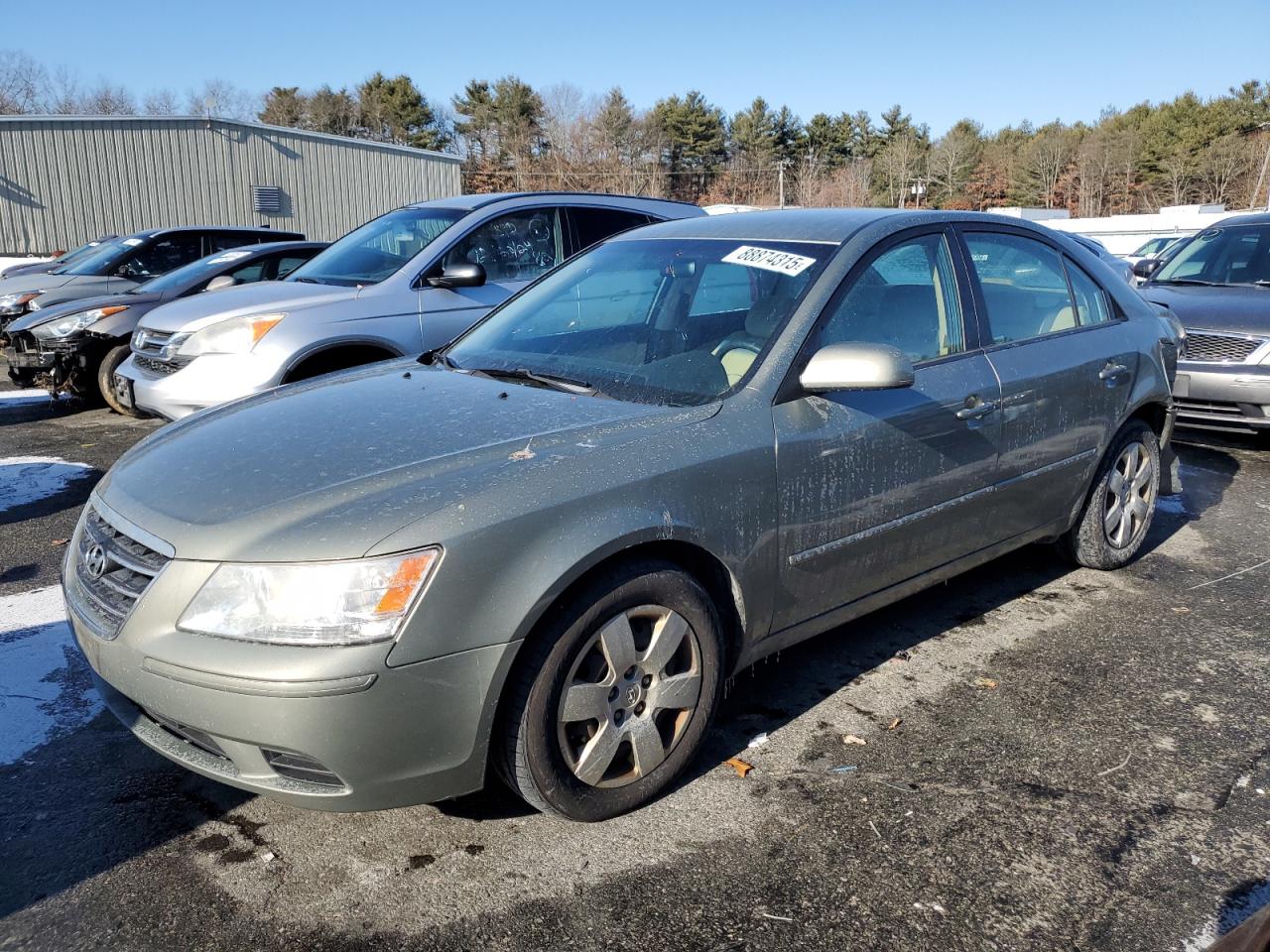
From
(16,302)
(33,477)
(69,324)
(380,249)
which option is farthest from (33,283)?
(380,249)

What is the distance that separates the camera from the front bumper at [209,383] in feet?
19.7

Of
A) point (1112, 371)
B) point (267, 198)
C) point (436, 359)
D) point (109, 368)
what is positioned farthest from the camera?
point (267, 198)

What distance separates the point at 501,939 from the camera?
234 cm

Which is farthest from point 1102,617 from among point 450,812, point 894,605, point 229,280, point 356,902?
point 229,280

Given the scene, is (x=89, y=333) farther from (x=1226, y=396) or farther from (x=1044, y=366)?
(x=1226, y=396)

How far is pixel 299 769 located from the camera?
238cm

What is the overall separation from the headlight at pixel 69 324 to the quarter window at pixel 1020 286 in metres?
7.60

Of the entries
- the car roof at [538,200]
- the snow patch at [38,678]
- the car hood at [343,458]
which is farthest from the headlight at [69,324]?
the car hood at [343,458]

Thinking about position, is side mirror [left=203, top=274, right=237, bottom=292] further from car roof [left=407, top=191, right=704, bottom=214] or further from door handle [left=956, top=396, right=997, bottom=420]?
door handle [left=956, top=396, right=997, bottom=420]

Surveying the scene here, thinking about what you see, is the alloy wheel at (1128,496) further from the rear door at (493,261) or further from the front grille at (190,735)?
the front grille at (190,735)

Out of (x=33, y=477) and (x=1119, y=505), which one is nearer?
(x=1119, y=505)

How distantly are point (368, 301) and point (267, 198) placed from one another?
2437 cm

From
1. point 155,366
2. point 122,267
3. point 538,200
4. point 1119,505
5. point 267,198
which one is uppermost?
point 267,198

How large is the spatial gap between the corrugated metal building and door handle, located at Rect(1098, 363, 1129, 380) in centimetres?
2438
